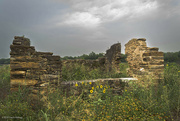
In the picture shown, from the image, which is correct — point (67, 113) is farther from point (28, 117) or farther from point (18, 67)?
point (18, 67)

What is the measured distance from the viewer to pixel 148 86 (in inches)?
201

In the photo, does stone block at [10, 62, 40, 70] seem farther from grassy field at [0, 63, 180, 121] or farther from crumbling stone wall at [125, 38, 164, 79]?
crumbling stone wall at [125, 38, 164, 79]

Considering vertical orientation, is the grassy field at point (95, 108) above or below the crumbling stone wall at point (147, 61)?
below

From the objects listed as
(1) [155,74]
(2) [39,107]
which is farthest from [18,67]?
(1) [155,74]

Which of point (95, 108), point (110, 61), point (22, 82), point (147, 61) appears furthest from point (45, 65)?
point (110, 61)

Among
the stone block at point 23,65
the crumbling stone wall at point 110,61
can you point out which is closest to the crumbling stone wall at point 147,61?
the crumbling stone wall at point 110,61

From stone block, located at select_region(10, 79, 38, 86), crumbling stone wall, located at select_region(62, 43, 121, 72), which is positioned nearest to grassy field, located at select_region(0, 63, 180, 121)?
stone block, located at select_region(10, 79, 38, 86)

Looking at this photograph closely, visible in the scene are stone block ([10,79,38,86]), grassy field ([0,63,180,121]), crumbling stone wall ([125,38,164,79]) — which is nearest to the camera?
grassy field ([0,63,180,121])

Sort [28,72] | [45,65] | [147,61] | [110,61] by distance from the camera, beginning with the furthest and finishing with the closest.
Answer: [110,61], [147,61], [45,65], [28,72]

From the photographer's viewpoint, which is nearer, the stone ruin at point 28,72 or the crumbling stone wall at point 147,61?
the stone ruin at point 28,72

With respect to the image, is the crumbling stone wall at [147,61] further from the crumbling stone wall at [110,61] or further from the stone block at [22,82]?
the stone block at [22,82]

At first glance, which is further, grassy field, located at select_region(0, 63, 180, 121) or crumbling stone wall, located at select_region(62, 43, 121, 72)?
crumbling stone wall, located at select_region(62, 43, 121, 72)

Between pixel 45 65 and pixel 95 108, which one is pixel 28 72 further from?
pixel 95 108

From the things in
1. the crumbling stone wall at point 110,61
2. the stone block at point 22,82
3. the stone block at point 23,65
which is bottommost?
the stone block at point 22,82
